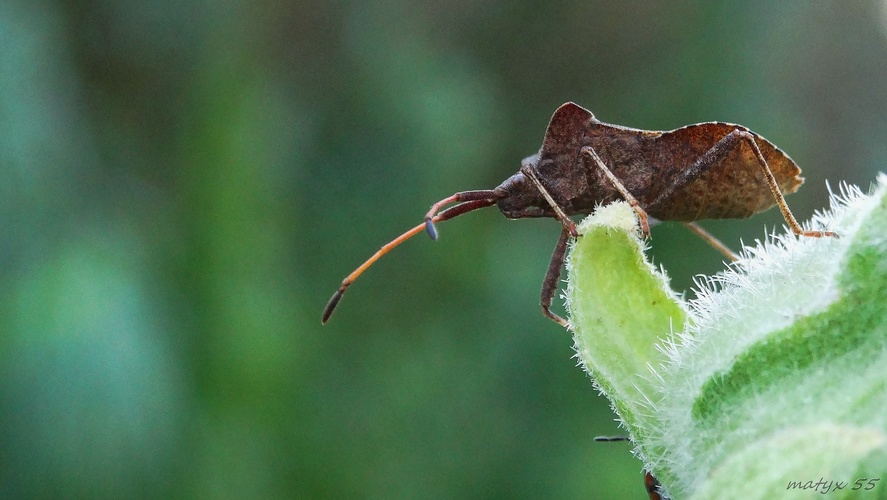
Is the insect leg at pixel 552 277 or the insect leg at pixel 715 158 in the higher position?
the insect leg at pixel 715 158

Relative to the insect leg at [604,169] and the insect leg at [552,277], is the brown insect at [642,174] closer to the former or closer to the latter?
the insect leg at [604,169]

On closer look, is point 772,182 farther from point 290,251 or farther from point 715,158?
point 290,251

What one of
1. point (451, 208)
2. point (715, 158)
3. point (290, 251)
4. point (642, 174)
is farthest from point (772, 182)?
point (290, 251)

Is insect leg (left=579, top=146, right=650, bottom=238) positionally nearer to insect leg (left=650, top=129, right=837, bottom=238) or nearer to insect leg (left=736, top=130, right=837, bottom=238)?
insect leg (left=650, top=129, right=837, bottom=238)

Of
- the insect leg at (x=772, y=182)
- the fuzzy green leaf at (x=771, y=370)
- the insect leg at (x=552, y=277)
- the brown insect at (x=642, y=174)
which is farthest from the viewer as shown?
the brown insect at (x=642, y=174)

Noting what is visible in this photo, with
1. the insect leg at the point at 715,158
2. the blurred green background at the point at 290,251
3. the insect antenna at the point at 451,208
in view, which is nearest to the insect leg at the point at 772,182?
the insect leg at the point at 715,158

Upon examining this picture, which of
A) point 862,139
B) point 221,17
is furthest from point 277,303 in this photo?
point 862,139

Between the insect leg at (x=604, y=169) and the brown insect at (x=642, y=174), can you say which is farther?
the brown insect at (x=642, y=174)

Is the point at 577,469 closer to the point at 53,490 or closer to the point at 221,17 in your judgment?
the point at 53,490
